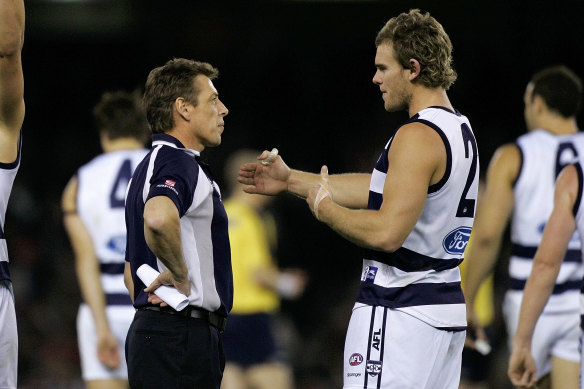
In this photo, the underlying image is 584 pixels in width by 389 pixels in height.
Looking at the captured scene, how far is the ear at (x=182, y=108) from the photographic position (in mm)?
4465

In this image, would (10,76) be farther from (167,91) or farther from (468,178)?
(468,178)

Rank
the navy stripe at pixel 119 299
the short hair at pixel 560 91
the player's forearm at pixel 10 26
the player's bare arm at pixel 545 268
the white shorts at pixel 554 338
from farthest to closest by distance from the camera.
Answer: the navy stripe at pixel 119 299 < the short hair at pixel 560 91 < the white shorts at pixel 554 338 < the player's bare arm at pixel 545 268 < the player's forearm at pixel 10 26

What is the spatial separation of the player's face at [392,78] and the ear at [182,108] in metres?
0.94

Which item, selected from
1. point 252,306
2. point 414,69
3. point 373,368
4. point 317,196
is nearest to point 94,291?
point 252,306

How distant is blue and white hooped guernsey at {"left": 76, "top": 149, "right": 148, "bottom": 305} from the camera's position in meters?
6.60

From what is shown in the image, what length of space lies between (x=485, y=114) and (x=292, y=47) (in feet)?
11.7

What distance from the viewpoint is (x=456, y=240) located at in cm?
410

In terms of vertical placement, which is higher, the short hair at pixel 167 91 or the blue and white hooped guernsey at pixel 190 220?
the short hair at pixel 167 91

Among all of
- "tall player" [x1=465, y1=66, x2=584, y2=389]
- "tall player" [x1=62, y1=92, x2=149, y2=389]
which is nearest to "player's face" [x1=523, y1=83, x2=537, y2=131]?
"tall player" [x1=465, y1=66, x2=584, y2=389]

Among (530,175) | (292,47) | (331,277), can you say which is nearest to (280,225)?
(331,277)

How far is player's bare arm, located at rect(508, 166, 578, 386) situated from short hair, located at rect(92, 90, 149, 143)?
3023mm

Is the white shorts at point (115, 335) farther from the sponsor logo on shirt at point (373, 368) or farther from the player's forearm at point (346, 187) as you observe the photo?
the sponsor logo on shirt at point (373, 368)

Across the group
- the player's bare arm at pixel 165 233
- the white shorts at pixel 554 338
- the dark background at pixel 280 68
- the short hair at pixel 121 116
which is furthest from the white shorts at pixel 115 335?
the dark background at pixel 280 68

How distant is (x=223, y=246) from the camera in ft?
14.3
